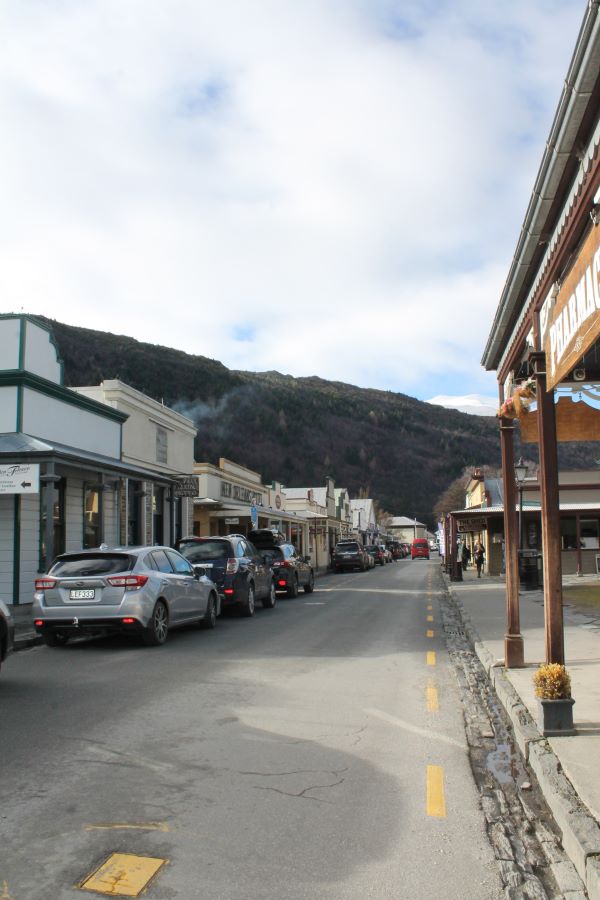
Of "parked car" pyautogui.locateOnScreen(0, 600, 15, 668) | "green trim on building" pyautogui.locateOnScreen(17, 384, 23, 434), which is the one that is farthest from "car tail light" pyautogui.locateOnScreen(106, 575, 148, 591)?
"green trim on building" pyautogui.locateOnScreen(17, 384, 23, 434)

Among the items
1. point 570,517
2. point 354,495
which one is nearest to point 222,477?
point 570,517

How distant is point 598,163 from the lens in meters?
4.92

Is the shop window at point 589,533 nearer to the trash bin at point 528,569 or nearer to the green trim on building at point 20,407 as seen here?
the trash bin at point 528,569

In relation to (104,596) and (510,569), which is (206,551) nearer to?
(104,596)

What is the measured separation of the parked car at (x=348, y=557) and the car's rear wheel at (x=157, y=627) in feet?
111

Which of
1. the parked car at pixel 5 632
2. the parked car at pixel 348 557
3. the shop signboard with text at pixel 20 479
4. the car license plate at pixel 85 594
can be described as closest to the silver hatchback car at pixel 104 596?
the car license plate at pixel 85 594

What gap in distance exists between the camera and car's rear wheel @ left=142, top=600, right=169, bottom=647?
11.9 meters

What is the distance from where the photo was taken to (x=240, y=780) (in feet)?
18.0

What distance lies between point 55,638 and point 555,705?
8326 mm

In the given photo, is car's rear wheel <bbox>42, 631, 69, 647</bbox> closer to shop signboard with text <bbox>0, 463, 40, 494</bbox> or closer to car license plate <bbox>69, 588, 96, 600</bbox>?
car license plate <bbox>69, 588, 96, 600</bbox>

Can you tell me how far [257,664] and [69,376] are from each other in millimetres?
102937

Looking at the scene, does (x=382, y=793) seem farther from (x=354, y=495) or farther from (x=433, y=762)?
(x=354, y=495)

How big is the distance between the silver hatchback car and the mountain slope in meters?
95.8

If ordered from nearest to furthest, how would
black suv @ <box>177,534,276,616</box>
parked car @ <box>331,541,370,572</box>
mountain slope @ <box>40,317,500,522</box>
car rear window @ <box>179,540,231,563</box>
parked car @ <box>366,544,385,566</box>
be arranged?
black suv @ <box>177,534,276,616</box>, car rear window @ <box>179,540,231,563</box>, parked car @ <box>331,541,370,572</box>, parked car @ <box>366,544,385,566</box>, mountain slope @ <box>40,317,500,522</box>
